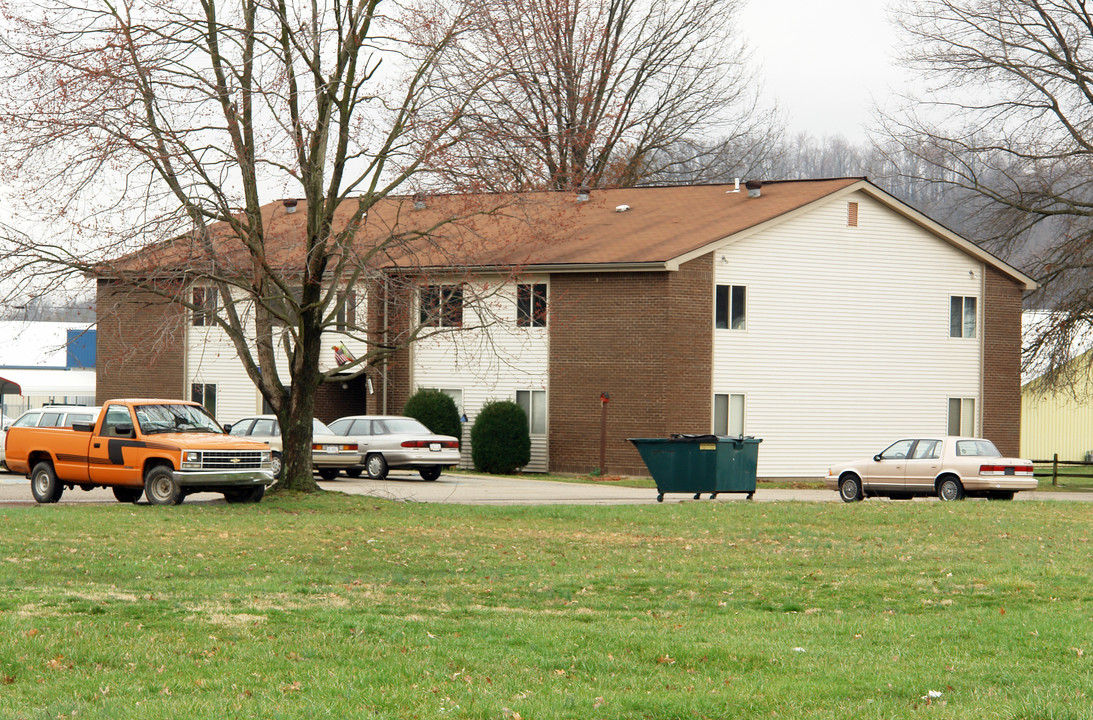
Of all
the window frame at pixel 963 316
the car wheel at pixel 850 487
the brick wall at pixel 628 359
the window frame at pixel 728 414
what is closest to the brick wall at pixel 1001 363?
the window frame at pixel 963 316

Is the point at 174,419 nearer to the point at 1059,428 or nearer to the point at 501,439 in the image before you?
the point at 501,439

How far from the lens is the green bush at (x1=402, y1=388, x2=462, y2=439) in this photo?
35.4 metres

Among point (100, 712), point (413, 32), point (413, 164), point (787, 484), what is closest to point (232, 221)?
point (413, 164)

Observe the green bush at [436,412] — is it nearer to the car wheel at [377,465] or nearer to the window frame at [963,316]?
the car wheel at [377,465]

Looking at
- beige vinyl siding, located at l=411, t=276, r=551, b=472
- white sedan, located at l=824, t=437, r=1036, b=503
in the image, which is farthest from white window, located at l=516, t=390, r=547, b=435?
white sedan, located at l=824, t=437, r=1036, b=503

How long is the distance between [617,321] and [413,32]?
13.8 m

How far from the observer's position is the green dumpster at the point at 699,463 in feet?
77.7

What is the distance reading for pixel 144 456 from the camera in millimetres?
20500

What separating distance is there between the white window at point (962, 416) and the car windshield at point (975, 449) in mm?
12708

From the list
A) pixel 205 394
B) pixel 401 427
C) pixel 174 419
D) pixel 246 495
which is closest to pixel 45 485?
pixel 174 419

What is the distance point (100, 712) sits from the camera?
6.56 m

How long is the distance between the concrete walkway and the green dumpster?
35 centimetres

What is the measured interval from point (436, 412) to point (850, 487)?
42.2ft

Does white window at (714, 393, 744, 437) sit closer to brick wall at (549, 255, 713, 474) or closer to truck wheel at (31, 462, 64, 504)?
brick wall at (549, 255, 713, 474)
